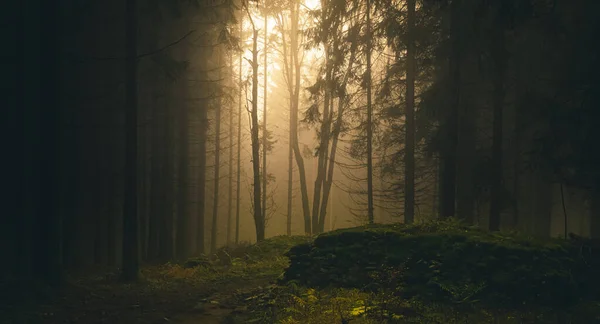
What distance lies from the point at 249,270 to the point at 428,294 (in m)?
6.62

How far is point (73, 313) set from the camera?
8.46 m

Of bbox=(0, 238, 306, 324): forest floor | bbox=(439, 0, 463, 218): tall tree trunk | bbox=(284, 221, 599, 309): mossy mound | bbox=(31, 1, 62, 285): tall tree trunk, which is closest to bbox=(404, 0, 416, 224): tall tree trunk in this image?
bbox=(439, 0, 463, 218): tall tree trunk

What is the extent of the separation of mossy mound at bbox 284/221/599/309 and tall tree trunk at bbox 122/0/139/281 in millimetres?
4742

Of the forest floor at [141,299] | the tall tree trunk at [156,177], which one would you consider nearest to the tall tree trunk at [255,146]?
the tall tree trunk at [156,177]

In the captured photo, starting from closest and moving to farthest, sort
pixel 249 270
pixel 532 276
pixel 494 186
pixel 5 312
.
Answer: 1. pixel 532 276
2. pixel 5 312
3. pixel 249 270
4. pixel 494 186

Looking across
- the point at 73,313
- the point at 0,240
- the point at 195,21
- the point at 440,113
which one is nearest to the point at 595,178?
the point at 440,113

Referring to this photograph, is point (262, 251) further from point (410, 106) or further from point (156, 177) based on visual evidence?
point (410, 106)

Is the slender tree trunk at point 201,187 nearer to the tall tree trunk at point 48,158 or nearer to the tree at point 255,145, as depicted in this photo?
the tree at point 255,145

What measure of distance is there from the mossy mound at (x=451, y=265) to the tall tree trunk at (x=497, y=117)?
6.90 meters

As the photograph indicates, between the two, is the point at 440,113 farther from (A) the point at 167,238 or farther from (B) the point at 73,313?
(B) the point at 73,313

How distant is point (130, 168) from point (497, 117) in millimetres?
12019

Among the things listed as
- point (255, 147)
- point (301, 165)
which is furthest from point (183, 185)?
point (301, 165)

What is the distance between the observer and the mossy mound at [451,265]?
7129 millimetres

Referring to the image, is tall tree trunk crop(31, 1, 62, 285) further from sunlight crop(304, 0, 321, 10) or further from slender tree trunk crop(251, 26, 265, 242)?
sunlight crop(304, 0, 321, 10)
